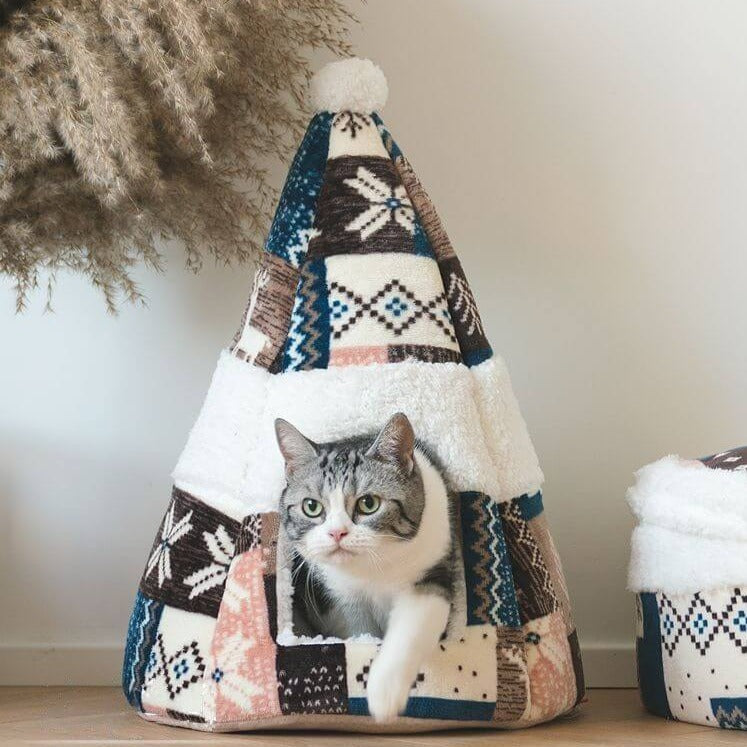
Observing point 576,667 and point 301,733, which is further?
point 576,667

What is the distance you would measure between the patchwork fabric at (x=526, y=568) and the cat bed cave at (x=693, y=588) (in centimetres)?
13

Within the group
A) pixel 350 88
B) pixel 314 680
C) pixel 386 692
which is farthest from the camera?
pixel 350 88

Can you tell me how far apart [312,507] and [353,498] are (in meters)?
0.05

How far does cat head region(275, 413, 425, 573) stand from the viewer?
3.12ft

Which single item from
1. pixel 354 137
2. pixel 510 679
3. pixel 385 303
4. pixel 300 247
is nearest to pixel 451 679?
pixel 510 679

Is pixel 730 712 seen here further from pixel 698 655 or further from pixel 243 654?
pixel 243 654

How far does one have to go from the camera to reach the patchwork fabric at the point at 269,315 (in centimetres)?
112

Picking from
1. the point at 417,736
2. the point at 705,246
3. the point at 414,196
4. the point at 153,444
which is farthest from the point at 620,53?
the point at 417,736

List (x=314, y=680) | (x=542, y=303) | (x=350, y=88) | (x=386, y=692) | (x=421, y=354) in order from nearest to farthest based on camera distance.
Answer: (x=386, y=692) < (x=314, y=680) < (x=421, y=354) < (x=350, y=88) < (x=542, y=303)

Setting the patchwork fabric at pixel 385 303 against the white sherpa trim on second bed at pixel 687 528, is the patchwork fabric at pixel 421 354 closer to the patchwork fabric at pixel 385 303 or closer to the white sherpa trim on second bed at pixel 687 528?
the patchwork fabric at pixel 385 303

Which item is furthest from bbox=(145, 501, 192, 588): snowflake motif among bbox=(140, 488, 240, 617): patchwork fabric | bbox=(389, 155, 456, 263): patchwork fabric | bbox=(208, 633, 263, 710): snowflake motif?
bbox=(389, 155, 456, 263): patchwork fabric

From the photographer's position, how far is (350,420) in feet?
3.40

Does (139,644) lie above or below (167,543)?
below

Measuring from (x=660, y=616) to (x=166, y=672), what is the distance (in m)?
0.59
